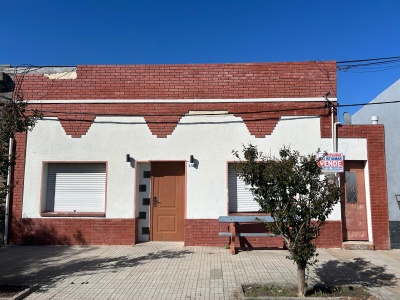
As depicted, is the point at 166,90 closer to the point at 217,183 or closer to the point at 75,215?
the point at 217,183

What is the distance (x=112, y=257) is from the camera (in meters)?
8.79

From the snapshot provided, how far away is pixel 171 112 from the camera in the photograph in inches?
409

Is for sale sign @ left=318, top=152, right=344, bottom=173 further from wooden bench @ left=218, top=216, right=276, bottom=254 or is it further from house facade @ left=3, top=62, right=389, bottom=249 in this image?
wooden bench @ left=218, top=216, right=276, bottom=254

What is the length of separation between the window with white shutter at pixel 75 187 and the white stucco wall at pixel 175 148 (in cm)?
33

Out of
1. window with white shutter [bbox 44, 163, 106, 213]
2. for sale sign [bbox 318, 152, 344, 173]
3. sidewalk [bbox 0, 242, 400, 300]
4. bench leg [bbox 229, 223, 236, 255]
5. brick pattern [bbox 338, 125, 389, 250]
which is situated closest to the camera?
sidewalk [bbox 0, 242, 400, 300]

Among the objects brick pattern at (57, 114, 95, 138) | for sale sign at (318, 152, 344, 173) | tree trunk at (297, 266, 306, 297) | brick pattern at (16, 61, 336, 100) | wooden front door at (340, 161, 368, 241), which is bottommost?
tree trunk at (297, 266, 306, 297)

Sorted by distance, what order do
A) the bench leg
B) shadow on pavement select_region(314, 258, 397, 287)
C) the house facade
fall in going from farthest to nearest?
the house facade < the bench leg < shadow on pavement select_region(314, 258, 397, 287)

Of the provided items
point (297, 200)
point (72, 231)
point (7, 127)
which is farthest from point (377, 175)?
point (7, 127)

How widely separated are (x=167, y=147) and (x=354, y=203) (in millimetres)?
5464

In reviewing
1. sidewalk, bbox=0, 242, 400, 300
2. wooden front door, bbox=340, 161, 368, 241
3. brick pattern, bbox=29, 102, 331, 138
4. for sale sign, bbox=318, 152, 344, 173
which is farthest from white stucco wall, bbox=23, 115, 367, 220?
sidewalk, bbox=0, 242, 400, 300

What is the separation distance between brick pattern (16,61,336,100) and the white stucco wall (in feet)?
2.44

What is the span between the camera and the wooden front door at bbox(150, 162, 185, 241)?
34.4 feet

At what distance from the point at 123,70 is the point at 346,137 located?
6.59 meters

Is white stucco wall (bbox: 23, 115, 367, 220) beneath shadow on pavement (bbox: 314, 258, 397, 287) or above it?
above
